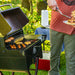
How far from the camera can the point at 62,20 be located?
2463mm

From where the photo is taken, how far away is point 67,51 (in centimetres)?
256

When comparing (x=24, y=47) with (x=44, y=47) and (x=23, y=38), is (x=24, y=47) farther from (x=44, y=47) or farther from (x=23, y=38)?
(x=44, y=47)

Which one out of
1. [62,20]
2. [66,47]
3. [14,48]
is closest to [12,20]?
[14,48]

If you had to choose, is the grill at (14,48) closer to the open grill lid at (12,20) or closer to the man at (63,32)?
the open grill lid at (12,20)

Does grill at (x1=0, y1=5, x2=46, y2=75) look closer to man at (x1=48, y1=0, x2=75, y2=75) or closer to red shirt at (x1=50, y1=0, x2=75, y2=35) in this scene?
man at (x1=48, y1=0, x2=75, y2=75)

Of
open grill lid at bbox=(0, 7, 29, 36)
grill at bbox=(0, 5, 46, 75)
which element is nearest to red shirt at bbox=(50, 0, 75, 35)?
grill at bbox=(0, 5, 46, 75)

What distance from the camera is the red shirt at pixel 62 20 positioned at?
7.85ft

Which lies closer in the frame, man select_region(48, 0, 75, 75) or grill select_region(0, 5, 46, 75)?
man select_region(48, 0, 75, 75)

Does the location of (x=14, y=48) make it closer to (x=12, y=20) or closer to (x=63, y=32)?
(x=12, y=20)

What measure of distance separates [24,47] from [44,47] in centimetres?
209

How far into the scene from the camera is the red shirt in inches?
94.2

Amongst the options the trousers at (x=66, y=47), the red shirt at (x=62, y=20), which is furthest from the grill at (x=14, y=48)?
the red shirt at (x=62, y=20)

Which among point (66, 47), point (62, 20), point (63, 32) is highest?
point (62, 20)

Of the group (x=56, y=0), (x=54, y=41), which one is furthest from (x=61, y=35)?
(x=56, y=0)
